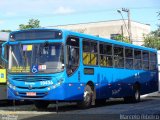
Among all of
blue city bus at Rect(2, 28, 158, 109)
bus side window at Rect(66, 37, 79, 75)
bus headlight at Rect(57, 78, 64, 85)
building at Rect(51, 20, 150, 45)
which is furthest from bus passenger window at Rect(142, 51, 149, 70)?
building at Rect(51, 20, 150, 45)

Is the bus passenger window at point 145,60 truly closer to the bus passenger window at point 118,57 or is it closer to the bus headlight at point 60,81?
the bus passenger window at point 118,57

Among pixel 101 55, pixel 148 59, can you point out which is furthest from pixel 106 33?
pixel 101 55

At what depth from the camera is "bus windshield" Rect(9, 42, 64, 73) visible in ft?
60.1

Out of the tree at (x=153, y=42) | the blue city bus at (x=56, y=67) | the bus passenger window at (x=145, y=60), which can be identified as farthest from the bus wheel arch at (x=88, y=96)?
the tree at (x=153, y=42)

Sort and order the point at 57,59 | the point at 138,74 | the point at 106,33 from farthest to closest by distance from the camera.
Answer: the point at 106,33
the point at 138,74
the point at 57,59

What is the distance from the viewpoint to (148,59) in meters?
29.2

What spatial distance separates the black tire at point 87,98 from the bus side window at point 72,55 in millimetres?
1529

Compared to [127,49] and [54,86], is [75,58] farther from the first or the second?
[127,49]

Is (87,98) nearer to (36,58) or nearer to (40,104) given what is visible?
(40,104)

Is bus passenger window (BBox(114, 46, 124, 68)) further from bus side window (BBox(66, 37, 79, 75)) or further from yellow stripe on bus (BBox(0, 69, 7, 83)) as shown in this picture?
yellow stripe on bus (BBox(0, 69, 7, 83))

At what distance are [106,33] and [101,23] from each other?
265cm

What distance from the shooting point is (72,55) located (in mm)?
19016

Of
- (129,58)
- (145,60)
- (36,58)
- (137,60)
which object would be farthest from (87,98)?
(145,60)

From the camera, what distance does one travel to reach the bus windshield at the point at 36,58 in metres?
18.3
